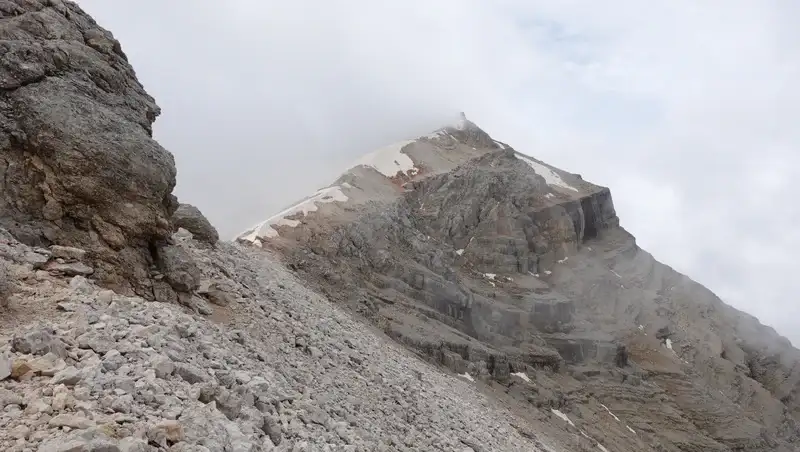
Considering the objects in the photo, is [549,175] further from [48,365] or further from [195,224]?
[48,365]

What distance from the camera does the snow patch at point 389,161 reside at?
7038 centimetres

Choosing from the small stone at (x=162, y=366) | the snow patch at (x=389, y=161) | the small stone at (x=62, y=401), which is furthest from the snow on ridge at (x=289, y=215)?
the small stone at (x=62, y=401)

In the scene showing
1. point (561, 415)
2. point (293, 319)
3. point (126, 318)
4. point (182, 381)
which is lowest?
point (182, 381)

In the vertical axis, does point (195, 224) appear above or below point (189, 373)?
above

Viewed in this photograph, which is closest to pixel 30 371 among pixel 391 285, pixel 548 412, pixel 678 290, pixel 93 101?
pixel 93 101

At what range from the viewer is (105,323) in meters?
12.0

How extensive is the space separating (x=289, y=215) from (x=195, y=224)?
72.9 feet

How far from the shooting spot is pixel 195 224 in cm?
2669

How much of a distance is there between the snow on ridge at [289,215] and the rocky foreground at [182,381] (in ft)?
67.6

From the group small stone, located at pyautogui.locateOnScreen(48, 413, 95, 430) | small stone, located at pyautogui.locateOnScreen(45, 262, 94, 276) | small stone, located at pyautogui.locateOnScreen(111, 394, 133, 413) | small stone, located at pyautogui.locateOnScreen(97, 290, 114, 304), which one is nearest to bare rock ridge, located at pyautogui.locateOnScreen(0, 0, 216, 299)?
small stone, located at pyautogui.locateOnScreen(45, 262, 94, 276)

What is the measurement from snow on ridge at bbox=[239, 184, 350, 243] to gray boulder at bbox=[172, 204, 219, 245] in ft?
52.7

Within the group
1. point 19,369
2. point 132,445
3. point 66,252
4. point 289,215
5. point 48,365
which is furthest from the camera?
point 289,215

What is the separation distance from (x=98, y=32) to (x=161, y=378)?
14135mm

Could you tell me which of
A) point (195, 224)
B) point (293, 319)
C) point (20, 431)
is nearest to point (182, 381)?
point (20, 431)
